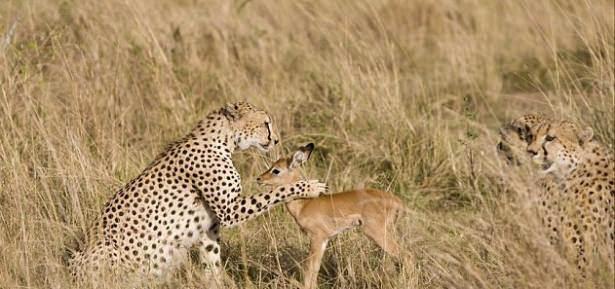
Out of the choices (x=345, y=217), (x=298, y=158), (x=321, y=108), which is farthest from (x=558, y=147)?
(x=321, y=108)

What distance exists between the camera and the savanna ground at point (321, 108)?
226 inches

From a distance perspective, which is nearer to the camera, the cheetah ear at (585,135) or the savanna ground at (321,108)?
the cheetah ear at (585,135)

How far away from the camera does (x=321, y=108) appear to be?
27.1 ft

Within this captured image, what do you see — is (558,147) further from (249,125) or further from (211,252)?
(211,252)

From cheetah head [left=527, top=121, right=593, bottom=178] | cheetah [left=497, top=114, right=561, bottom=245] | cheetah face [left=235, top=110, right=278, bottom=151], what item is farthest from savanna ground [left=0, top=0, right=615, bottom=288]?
cheetah face [left=235, top=110, right=278, bottom=151]

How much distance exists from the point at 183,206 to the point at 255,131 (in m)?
0.55

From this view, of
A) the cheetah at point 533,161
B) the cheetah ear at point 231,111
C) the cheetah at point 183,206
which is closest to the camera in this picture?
the cheetah at point 533,161

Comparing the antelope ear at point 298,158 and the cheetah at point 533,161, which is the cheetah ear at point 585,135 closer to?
the cheetah at point 533,161

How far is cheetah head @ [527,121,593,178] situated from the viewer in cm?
505

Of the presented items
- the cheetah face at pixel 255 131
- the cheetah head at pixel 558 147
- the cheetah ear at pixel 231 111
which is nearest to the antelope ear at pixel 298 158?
the cheetah face at pixel 255 131

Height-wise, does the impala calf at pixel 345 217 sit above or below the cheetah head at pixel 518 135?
below

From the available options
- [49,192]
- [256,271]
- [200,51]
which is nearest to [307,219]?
[256,271]

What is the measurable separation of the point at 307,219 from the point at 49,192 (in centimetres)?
152

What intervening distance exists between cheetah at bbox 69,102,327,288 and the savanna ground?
175 millimetres
